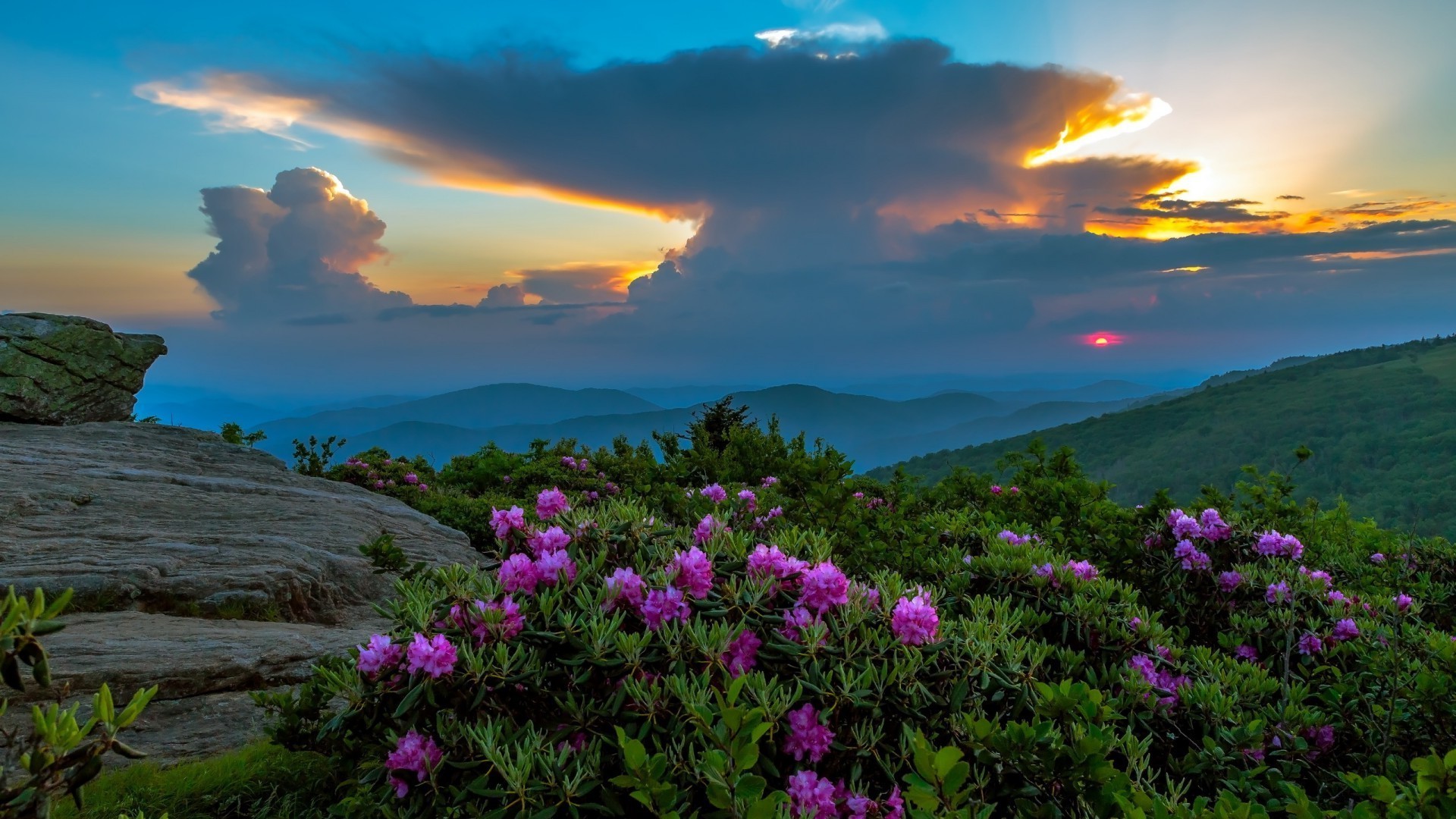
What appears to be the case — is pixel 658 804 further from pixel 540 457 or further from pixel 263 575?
pixel 540 457

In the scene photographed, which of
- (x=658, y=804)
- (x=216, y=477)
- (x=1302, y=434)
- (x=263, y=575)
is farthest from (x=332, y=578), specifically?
(x=1302, y=434)

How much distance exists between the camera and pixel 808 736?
259cm

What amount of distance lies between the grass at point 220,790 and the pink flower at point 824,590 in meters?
2.80

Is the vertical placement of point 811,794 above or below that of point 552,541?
below

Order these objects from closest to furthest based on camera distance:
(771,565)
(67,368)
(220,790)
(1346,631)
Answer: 1. (771,565)
2. (220,790)
3. (1346,631)
4. (67,368)

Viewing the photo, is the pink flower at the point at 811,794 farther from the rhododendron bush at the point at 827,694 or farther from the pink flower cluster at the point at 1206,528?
the pink flower cluster at the point at 1206,528

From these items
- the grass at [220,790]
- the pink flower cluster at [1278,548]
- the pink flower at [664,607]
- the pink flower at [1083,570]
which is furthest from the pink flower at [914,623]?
the pink flower cluster at [1278,548]

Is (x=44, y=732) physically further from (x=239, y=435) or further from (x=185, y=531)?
(x=239, y=435)

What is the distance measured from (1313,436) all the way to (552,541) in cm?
12499

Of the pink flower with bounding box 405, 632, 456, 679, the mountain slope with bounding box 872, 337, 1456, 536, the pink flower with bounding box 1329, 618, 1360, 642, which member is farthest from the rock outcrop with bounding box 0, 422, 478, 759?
the mountain slope with bounding box 872, 337, 1456, 536

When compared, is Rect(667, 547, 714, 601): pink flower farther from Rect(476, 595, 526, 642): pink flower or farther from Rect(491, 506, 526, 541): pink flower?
Rect(491, 506, 526, 541): pink flower

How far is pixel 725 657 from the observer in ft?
9.33

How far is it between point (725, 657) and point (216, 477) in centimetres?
1042

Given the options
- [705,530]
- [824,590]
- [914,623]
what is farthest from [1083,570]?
[705,530]
